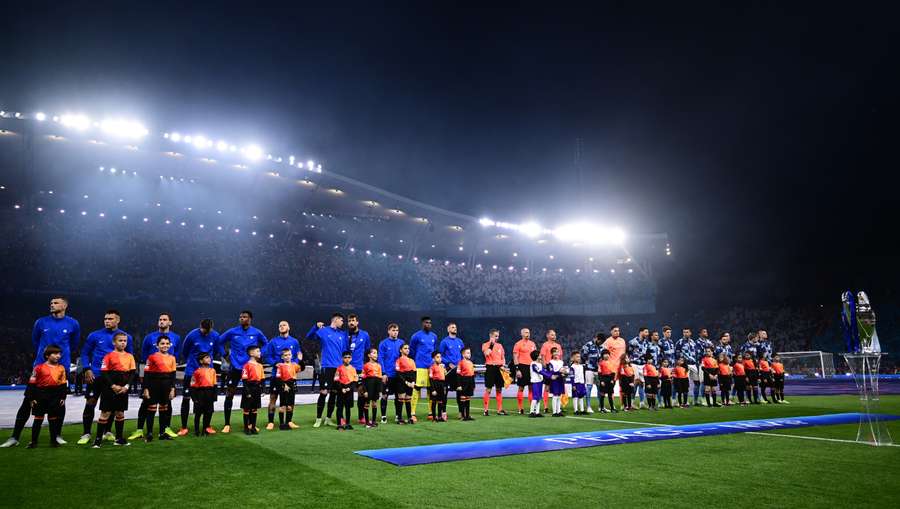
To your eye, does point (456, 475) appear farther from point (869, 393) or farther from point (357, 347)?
point (869, 393)

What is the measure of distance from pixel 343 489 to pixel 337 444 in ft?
10.4

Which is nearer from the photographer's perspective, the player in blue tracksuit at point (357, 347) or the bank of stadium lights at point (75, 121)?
the player in blue tracksuit at point (357, 347)

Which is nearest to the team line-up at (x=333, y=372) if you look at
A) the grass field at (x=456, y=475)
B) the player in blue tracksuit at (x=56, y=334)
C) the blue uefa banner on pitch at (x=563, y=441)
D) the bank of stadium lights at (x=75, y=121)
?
the player in blue tracksuit at (x=56, y=334)

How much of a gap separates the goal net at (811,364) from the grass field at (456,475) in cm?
2759

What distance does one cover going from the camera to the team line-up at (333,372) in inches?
338

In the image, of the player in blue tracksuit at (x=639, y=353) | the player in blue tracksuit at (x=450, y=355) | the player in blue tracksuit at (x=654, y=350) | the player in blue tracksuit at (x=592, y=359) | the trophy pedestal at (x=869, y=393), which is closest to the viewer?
the trophy pedestal at (x=869, y=393)

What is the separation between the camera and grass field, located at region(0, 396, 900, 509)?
4898mm

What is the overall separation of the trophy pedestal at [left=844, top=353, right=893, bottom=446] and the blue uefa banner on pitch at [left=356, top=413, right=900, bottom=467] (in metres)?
1.69

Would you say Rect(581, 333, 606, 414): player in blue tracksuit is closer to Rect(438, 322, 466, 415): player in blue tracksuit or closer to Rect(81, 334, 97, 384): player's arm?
Rect(438, 322, 466, 415): player in blue tracksuit

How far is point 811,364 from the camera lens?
32312mm

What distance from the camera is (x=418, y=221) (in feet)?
137

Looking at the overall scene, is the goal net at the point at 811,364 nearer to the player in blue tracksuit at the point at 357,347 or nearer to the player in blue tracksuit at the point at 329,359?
the player in blue tracksuit at the point at 357,347

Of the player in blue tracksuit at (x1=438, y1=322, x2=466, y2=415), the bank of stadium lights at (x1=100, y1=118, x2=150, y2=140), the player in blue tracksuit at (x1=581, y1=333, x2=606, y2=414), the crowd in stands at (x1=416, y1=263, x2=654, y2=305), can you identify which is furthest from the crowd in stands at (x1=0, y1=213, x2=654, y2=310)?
the player in blue tracksuit at (x1=581, y1=333, x2=606, y2=414)

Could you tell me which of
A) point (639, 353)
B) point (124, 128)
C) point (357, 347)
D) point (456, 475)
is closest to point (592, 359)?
point (639, 353)
